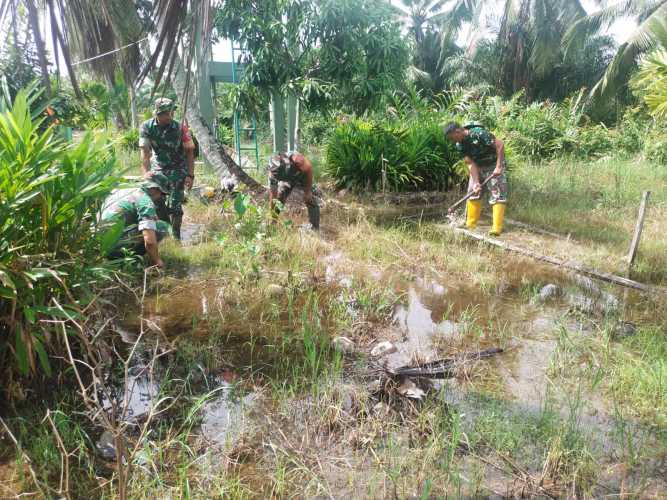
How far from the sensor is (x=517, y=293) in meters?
4.43

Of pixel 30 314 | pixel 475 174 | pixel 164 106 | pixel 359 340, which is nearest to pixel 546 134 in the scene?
pixel 475 174

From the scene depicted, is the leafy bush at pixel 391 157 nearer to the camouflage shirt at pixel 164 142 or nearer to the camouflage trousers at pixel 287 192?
the camouflage trousers at pixel 287 192

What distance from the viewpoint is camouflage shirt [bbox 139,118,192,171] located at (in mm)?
5156

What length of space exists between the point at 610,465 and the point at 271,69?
590cm

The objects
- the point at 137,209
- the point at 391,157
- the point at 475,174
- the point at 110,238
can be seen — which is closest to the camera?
the point at 110,238

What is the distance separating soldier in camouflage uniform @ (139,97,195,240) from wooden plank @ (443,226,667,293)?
10.4 feet

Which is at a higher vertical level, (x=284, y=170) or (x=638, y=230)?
(x=284, y=170)

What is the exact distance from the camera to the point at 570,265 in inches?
195

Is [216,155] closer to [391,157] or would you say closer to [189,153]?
[189,153]

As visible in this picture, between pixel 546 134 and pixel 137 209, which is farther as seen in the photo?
pixel 546 134

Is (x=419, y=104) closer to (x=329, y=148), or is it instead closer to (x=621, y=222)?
(x=329, y=148)

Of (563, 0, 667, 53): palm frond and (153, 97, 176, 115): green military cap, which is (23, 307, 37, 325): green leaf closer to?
(153, 97, 176, 115): green military cap

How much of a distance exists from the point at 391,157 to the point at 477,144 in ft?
7.28

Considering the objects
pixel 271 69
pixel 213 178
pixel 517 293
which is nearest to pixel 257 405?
pixel 517 293
